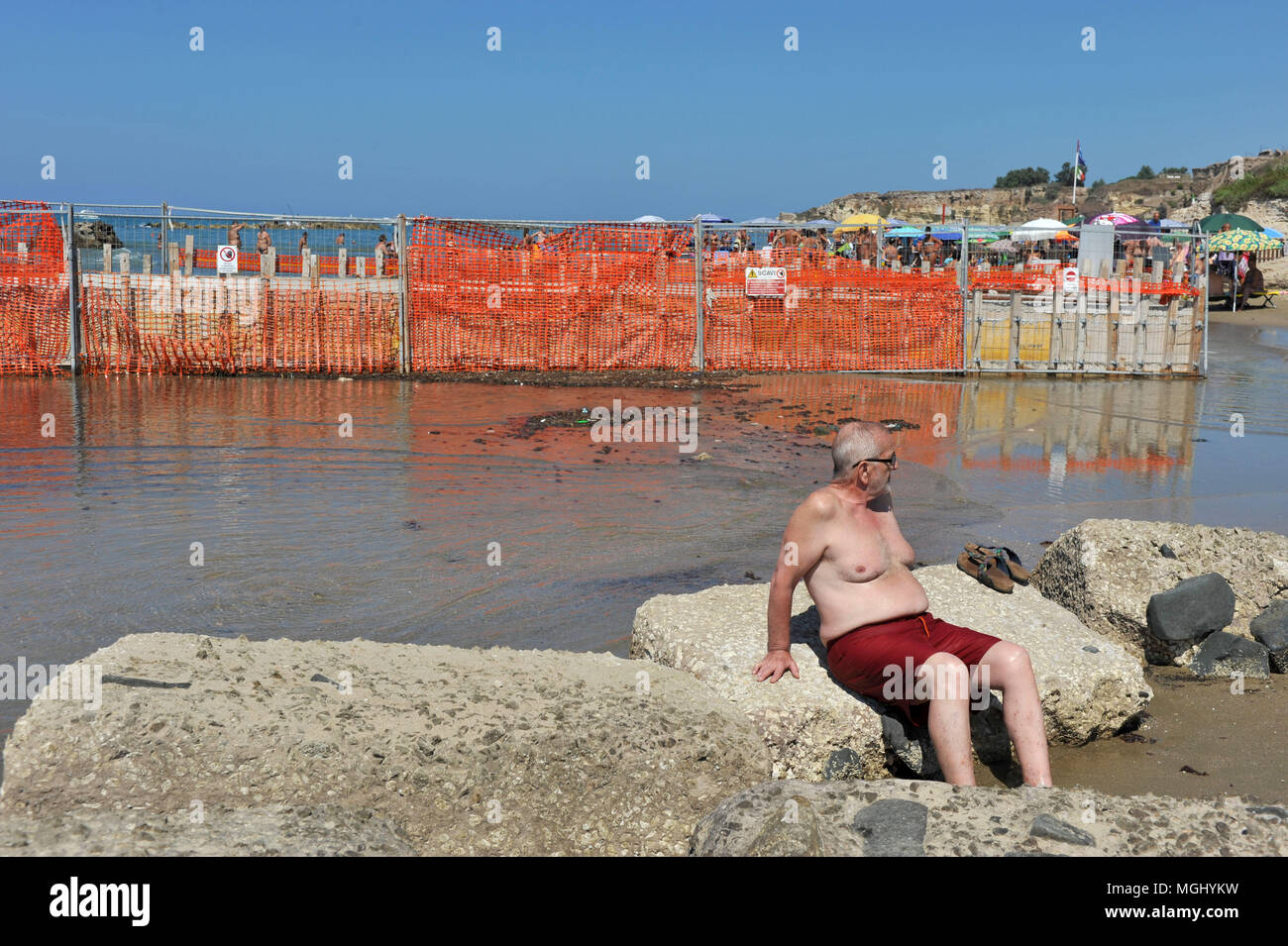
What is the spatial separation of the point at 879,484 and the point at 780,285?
44.4 feet

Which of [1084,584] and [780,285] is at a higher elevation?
[780,285]

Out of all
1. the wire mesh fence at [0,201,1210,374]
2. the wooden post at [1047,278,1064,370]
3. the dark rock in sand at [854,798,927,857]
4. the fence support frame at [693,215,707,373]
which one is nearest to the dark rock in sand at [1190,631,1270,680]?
the dark rock in sand at [854,798,927,857]

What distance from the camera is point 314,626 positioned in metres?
6.33

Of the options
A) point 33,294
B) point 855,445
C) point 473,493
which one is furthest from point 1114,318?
point 33,294

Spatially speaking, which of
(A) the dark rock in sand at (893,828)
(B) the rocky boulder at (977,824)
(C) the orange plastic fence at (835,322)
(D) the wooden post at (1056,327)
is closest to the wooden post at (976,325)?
(C) the orange plastic fence at (835,322)

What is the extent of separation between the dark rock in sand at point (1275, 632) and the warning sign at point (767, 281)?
497 inches

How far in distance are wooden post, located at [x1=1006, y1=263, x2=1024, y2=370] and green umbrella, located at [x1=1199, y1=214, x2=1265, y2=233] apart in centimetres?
2099

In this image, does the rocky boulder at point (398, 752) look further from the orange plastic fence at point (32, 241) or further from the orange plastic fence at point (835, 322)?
the orange plastic fence at point (835, 322)

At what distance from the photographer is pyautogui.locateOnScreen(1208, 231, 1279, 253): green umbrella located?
33.9 meters

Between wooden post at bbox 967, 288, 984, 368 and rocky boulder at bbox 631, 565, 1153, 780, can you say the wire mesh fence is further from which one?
rocky boulder at bbox 631, 565, 1153, 780

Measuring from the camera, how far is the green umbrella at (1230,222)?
35.2 metres
